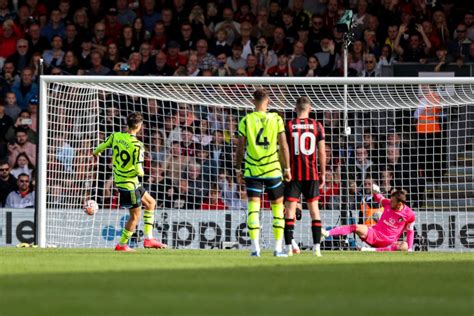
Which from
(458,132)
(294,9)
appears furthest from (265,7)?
(458,132)

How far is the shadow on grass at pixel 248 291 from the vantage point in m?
7.45

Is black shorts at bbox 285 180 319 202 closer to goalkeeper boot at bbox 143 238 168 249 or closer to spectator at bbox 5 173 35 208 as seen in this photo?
goalkeeper boot at bbox 143 238 168 249

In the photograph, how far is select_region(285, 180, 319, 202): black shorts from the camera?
46.2 ft

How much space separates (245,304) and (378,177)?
12.0 metres

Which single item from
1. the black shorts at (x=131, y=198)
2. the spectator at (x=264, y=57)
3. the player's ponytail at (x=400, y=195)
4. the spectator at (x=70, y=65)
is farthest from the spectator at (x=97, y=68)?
the black shorts at (x=131, y=198)

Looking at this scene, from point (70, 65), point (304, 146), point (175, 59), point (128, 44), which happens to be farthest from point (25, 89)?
point (304, 146)

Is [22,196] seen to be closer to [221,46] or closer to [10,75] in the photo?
[10,75]

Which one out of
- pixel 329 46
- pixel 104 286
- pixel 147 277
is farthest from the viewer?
pixel 329 46

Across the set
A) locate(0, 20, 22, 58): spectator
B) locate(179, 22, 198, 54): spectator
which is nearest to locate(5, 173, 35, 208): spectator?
locate(0, 20, 22, 58): spectator

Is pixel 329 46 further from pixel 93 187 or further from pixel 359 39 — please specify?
pixel 93 187

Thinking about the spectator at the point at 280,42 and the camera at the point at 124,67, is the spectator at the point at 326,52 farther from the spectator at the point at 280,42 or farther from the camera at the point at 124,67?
the camera at the point at 124,67

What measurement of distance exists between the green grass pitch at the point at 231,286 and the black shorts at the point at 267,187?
79 centimetres

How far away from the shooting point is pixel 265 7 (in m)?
24.0

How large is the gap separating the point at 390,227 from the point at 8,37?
29.9 ft
